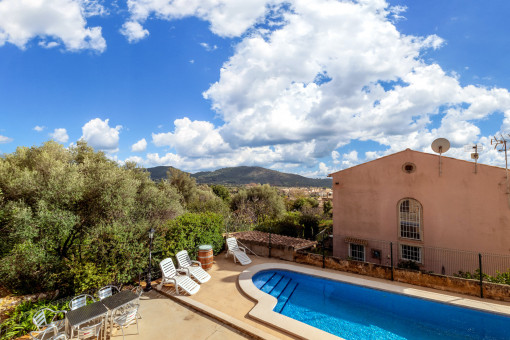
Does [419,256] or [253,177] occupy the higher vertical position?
[253,177]

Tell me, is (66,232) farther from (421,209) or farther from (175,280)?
(421,209)

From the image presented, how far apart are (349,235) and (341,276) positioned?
22.4ft

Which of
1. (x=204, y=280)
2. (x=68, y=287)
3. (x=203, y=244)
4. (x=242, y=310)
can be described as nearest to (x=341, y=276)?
(x=242, y=310)

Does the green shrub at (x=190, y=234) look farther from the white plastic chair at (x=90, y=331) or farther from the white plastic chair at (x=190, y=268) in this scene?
the white plastic chair at (x=90, y=331)

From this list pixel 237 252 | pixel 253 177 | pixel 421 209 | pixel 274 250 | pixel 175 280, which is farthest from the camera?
pixel 253 177

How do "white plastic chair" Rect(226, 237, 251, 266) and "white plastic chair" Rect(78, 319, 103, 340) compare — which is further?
"white plastic chair" Rect(226, 237, 251, 266)

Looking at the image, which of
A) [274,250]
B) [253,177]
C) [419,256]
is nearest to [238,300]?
[274,250]

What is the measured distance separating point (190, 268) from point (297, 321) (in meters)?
4.59

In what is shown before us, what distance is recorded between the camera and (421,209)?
14.0 metres

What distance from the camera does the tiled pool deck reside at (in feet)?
21.1

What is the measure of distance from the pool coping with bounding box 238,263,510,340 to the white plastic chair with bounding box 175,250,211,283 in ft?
4.84

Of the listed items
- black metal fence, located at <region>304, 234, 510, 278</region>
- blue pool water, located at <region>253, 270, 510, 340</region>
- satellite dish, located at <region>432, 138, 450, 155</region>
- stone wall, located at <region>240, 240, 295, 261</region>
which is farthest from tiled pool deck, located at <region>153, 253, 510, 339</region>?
satellite dish, located at <region>432, 138, 450, 155</region>

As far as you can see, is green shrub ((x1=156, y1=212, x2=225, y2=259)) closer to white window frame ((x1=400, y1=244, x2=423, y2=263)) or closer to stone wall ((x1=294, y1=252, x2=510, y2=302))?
stone wall ((x1=294, y1=252, x2=510, y2=302))

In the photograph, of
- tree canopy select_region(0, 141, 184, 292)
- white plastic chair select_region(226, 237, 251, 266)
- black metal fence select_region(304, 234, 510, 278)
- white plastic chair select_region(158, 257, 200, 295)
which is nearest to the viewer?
tree canopy select_region(0, 141, 184, 292)
